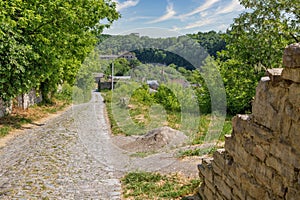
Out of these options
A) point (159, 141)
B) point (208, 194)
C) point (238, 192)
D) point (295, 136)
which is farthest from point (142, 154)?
point (295, 136)

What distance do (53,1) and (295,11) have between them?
985 cm

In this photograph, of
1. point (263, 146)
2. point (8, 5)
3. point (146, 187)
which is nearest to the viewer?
point (263, 146)

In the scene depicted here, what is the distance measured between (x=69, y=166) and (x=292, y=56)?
6149mm

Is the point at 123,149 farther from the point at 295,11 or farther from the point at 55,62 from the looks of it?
the point at 295,11

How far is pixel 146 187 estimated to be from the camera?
587cm

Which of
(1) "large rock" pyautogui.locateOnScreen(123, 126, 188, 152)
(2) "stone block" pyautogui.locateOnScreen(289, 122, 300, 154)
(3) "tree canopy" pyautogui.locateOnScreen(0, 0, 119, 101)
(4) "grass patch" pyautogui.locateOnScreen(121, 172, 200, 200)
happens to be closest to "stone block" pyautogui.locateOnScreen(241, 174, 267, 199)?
(2) "stone block" pyautogui.locateOnScreen(289, 122, 300, 154)

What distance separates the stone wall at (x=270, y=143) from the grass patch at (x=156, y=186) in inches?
61.3

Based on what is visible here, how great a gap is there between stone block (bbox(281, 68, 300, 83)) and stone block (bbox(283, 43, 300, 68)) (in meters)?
0.04

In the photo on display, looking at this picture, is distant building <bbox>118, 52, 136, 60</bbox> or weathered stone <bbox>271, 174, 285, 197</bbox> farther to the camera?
distant building <bbox>118, 52, 136, 60</bbox>

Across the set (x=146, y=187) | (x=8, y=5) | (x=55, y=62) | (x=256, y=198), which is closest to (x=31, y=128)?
(x=55, y=62)

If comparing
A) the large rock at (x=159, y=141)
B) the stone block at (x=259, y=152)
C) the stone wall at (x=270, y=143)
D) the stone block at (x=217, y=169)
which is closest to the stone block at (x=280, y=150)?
the stone wall at (x=270, y=143)

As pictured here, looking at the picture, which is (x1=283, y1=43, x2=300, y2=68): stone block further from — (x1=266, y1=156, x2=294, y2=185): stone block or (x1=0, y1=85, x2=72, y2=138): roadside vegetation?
(x1=0, y1=85, x2=72, y2=138): roadside vegetation

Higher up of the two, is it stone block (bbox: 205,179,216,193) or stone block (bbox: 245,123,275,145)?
stone block (bbox: 245,123,275,145)

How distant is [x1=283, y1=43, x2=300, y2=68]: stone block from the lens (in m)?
2.57
